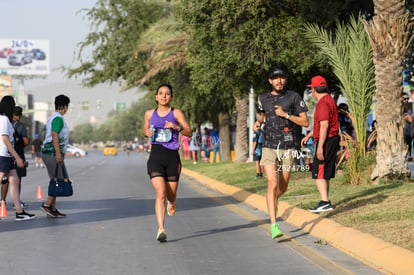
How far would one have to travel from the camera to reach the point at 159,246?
1041cm

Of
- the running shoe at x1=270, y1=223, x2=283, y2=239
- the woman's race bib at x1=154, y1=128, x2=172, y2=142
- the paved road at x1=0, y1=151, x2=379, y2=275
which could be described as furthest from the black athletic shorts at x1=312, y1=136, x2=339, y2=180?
the woman's race bib at x1=154, y1=128, x2=172, y2=142

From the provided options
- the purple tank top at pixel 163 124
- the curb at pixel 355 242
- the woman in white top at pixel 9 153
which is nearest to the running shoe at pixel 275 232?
the curb at pixel 355 242

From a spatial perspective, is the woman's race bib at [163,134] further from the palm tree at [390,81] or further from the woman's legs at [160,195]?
the palm tree at [390,81]

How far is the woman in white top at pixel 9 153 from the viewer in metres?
13.2

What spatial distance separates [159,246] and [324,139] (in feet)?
10.4

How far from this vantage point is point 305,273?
8375 millimetres

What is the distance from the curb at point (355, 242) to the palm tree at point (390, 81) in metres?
3.27

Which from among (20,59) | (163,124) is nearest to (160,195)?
(163,124)

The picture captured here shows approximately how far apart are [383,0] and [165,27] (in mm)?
17626

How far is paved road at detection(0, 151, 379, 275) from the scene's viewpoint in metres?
8.76

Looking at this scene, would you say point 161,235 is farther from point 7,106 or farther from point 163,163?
point 7,106

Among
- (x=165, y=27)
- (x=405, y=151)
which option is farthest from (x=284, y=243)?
(x=165, y=27)

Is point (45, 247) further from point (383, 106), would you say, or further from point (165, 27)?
point (165, 27)

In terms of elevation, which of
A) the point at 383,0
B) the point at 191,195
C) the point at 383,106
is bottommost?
the point at 191,195
